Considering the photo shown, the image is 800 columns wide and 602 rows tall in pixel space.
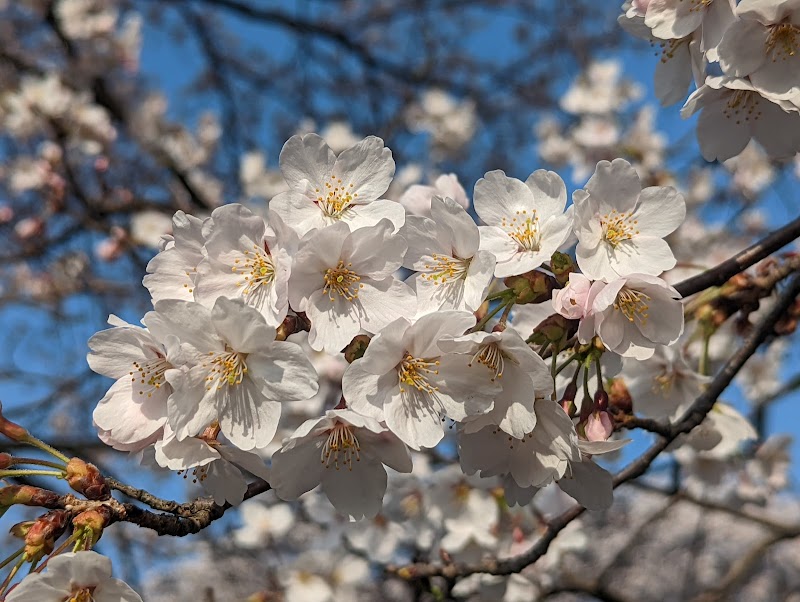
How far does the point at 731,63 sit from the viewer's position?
4.93 ft

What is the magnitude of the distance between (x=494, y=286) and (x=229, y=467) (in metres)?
0.71

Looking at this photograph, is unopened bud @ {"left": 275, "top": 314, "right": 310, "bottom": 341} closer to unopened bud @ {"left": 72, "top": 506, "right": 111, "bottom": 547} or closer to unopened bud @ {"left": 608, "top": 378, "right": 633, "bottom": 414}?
unopened bud @ {"left": 72, "top": 506, "right": 111, "bottom": 547}

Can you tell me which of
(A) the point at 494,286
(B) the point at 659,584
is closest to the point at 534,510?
(A) the point at 494,286

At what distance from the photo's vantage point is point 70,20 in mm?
6160

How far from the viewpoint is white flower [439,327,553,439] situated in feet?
4.24

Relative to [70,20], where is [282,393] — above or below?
above

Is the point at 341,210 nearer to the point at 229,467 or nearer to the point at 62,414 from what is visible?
the point at 229,467

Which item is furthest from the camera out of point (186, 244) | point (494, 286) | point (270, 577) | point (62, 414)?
point (62, 414)

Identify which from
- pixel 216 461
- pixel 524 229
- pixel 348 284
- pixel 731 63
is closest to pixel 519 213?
pixel 524 229

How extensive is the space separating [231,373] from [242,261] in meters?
0.21

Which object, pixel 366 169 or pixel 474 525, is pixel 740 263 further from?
pixel 474 525

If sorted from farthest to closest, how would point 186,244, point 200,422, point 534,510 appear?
point 534,510, point 186,244, point 200,422

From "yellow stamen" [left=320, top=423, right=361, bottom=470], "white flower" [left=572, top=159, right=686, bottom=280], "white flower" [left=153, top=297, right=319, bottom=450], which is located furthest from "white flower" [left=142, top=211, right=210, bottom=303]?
"white flower" [left=572, top=159, right=686, bottom=280]

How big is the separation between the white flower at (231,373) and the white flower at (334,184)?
24 centimetres
